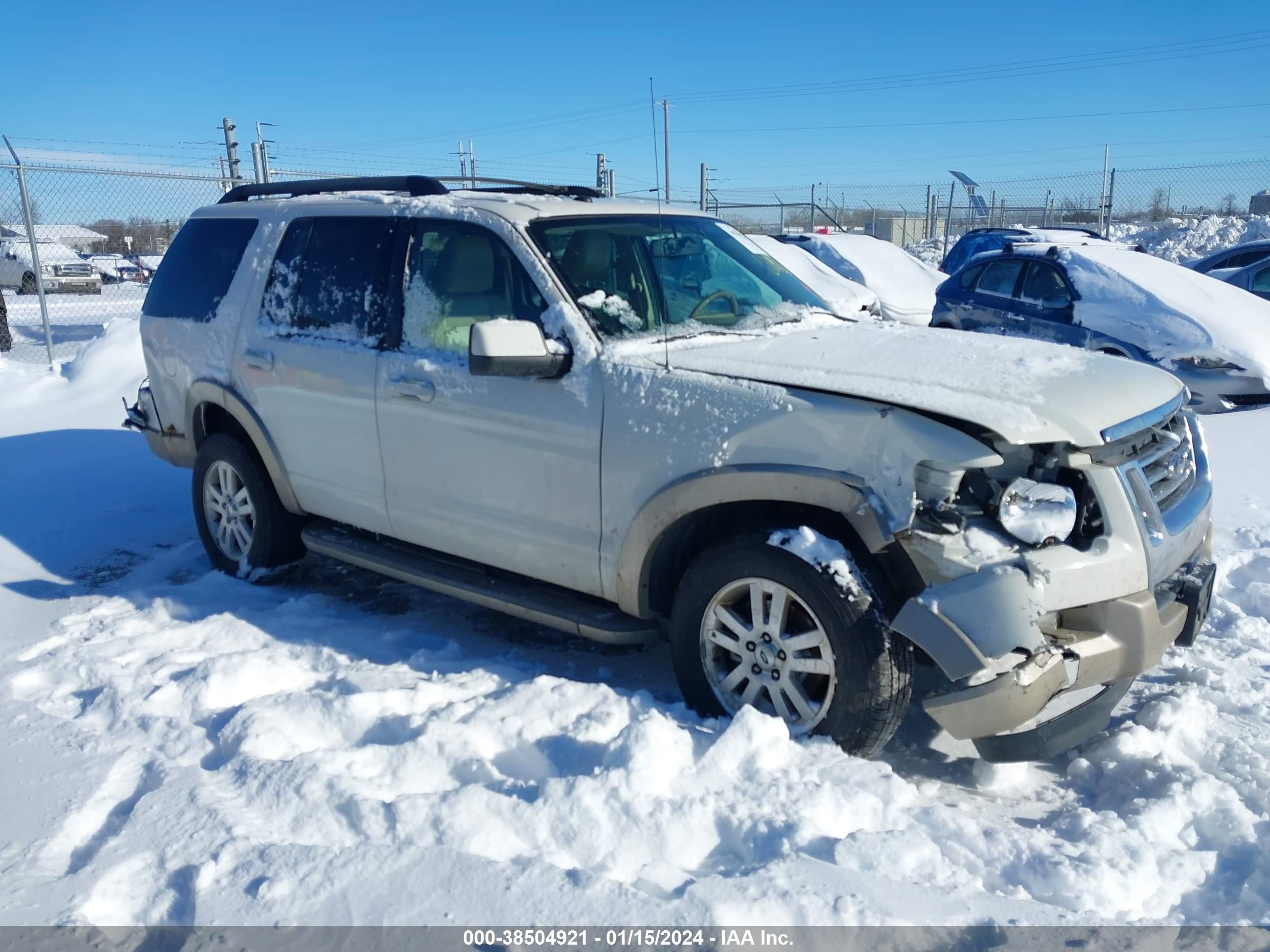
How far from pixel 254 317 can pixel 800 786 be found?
11.5ft

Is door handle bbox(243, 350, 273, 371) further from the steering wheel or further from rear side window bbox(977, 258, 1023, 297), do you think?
rear side window bbox(977, 258, 1023, 297)

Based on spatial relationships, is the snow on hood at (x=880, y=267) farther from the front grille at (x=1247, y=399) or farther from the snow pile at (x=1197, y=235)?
the snow pile at (x=1197, y=235)

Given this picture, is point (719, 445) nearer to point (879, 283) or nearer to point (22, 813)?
point (22, 813)

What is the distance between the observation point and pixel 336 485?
472cm

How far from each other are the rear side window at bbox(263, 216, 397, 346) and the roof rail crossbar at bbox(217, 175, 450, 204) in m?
0.30

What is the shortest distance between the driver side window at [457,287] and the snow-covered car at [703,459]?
0.6 inches

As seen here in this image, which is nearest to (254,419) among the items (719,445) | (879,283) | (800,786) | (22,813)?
(22,813)

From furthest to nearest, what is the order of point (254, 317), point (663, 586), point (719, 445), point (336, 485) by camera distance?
point (254, 317) → point (336, 485) → point (663, 586) → point (719, 445)

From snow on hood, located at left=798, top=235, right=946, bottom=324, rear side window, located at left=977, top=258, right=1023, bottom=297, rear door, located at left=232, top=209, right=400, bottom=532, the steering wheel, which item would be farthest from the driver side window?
snow on hood, located at left=798, top=235, right=946, bottom=324

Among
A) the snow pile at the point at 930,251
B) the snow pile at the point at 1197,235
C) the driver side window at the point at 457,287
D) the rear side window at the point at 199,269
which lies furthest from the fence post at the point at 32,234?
the snow pile at the point at 1197,235

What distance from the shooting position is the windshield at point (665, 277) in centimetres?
395

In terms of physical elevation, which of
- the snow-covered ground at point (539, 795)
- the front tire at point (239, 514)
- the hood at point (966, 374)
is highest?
the hood at point (966, 374)

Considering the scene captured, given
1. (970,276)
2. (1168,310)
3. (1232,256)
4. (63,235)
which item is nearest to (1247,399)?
(1168,310)

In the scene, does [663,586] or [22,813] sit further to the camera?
[663,586]
